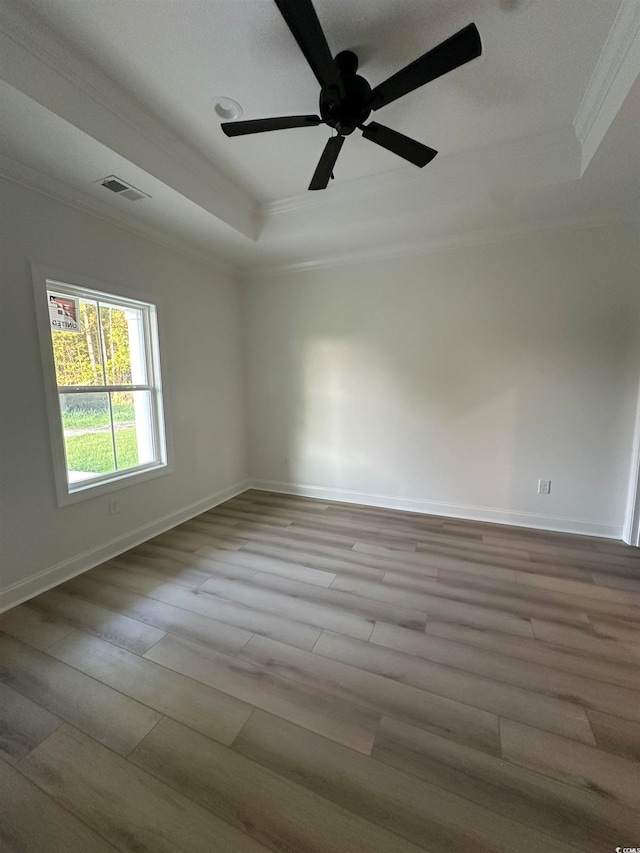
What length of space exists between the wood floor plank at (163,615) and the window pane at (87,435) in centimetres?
79

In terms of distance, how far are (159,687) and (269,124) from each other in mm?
2769

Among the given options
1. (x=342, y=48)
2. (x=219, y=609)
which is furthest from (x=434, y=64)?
(x=219, y=609)

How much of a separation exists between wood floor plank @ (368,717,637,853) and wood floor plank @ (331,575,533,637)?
2.34 feet

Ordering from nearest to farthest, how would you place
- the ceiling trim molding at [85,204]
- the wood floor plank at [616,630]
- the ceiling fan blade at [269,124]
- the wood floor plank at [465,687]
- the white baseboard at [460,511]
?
the wood floor plank at [465,687] < the ceiling fan blade at [269,124] < the wood floor plank at [616,630] < the ceiling trim molding at [85,204] < the white baseboard at [460,511]

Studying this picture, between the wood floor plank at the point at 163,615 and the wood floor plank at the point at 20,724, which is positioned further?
the wood floor plank at the point at 163,615

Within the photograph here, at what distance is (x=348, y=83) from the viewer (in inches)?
62.8

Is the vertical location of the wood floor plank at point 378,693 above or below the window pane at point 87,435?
below

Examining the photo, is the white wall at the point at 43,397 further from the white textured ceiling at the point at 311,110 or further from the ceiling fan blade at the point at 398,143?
the ceiling fan blade at the point at 398,143

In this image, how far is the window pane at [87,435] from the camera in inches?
93.4

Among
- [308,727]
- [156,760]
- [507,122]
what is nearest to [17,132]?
[507,122]

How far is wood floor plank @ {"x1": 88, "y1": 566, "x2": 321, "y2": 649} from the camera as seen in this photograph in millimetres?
1795

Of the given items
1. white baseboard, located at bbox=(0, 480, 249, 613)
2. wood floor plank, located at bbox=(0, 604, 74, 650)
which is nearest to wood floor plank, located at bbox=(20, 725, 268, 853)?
wood floor plank, located at bbox=(0, 604, 74, 650)

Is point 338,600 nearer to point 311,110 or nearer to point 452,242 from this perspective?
point 311,110

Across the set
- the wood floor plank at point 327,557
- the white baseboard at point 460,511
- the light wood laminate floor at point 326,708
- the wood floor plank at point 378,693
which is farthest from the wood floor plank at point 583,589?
the wood floor plank at point 378,693
